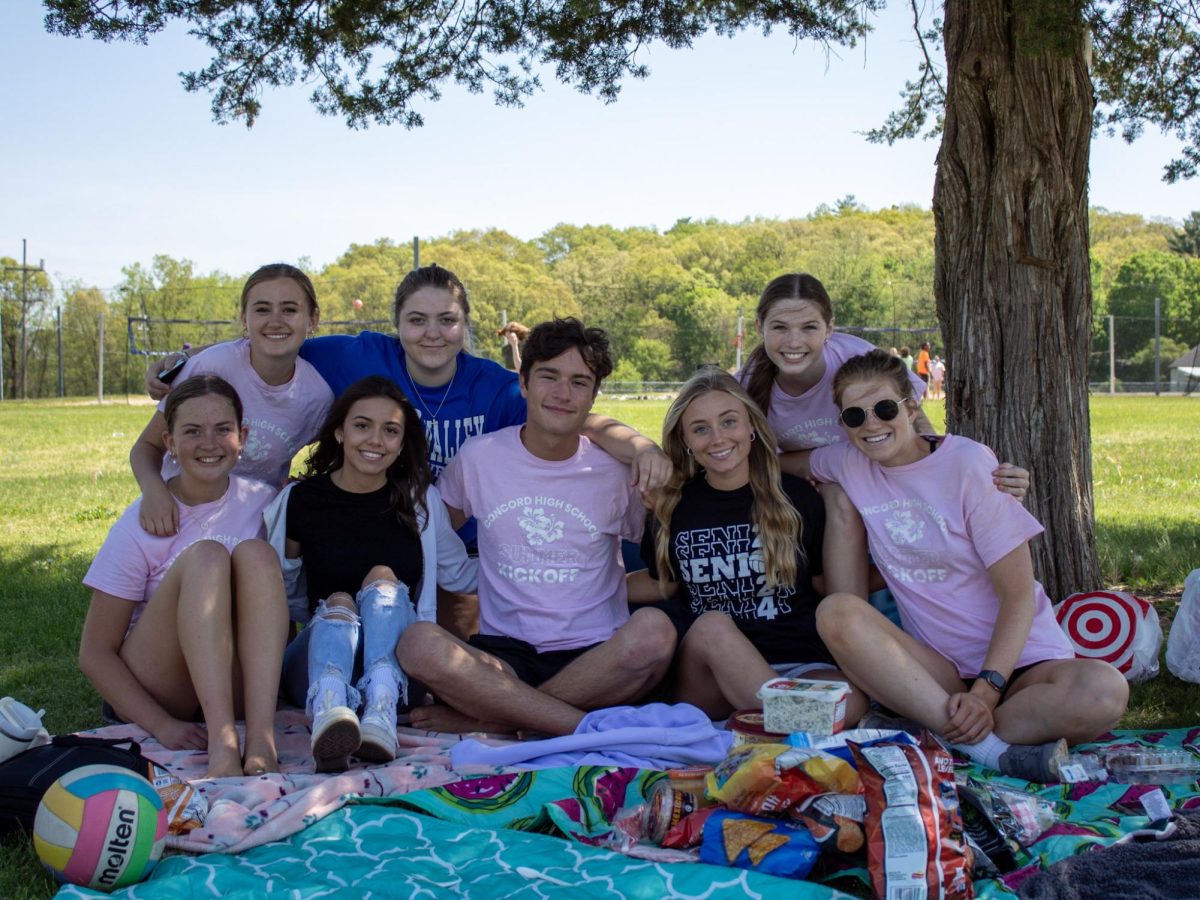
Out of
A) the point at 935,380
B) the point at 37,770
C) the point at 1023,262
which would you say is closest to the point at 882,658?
Result: the point at 1023,262

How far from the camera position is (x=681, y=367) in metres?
53.8

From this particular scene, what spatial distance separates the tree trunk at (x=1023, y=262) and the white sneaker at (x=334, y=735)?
10.2 feet

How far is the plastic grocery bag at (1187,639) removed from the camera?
163 inches

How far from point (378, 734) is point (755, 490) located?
1520mm

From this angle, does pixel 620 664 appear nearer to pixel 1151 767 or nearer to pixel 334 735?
pixel 334 735

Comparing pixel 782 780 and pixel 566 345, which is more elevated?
pixel 566 345

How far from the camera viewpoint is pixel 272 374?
14.1 feet

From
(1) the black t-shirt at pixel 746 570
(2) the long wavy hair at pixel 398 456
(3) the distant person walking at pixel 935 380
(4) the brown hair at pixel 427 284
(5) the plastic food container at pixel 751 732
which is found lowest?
(5) the plastic food container at pixel 751 732

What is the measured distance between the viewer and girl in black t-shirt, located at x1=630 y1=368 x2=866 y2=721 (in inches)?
147

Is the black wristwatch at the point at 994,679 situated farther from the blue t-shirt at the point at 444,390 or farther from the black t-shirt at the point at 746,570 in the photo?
the blue t-shirt at the point at 444,390

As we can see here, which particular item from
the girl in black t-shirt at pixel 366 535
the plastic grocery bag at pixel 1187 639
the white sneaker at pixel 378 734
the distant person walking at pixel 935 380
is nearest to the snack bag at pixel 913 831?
the white sneaker at pixel 378 734

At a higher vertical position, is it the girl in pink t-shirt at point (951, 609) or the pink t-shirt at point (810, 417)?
the pink t-shirt at point (810, 417)

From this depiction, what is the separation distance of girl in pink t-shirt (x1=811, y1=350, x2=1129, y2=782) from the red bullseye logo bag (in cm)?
74

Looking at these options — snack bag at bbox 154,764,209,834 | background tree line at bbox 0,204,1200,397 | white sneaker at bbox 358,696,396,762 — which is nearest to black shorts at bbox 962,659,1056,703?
white sneaker at bbox 358,696,396,762
